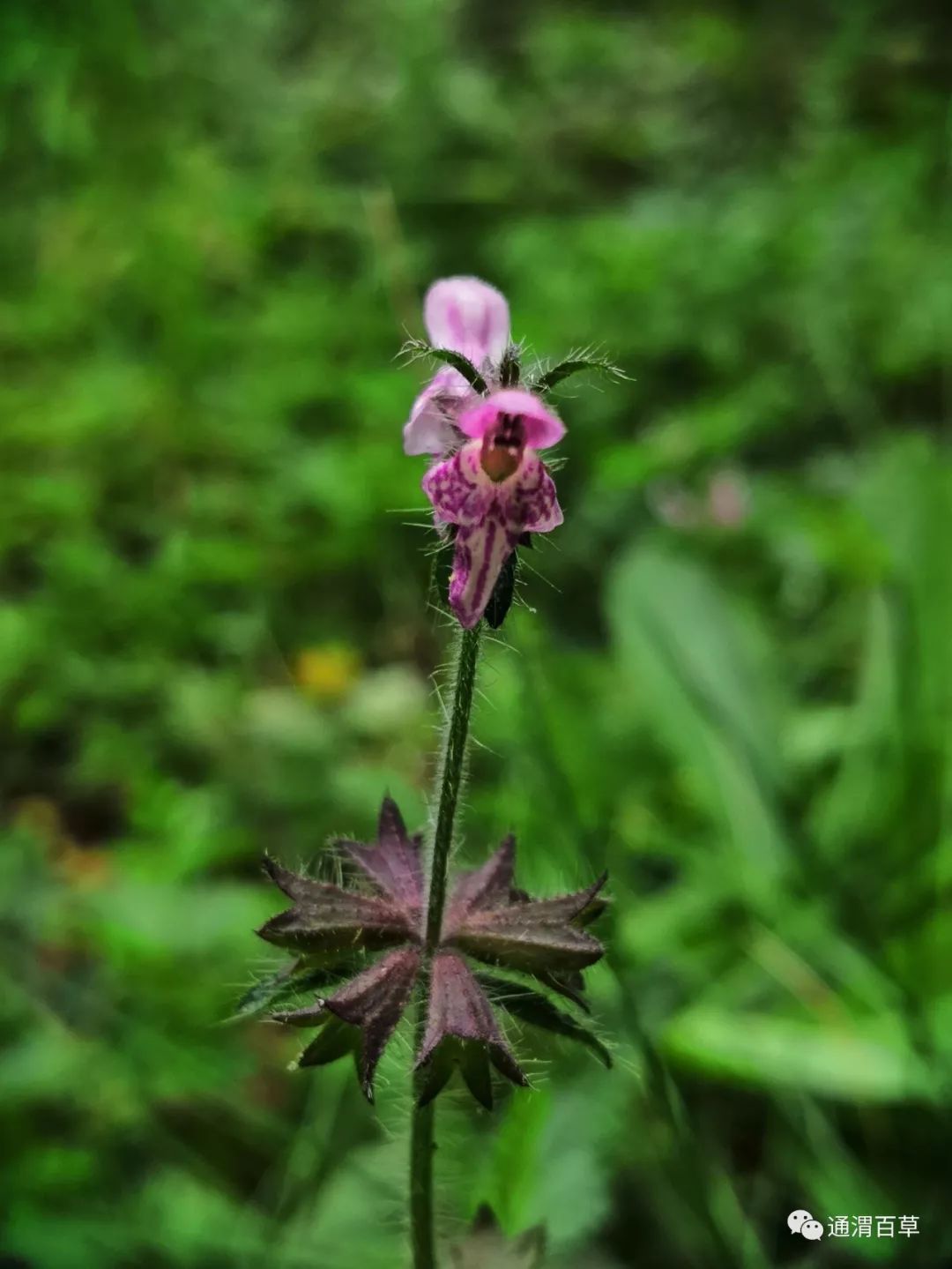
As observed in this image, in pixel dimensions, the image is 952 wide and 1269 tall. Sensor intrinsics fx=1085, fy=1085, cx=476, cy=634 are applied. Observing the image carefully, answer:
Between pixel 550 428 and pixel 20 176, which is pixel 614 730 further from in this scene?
pixel 20 176

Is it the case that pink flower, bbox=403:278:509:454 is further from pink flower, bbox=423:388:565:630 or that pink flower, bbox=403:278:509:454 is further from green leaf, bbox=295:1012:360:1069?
green leaf, bbox=295:1012:360:1069

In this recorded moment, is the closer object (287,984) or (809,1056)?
(287,984)

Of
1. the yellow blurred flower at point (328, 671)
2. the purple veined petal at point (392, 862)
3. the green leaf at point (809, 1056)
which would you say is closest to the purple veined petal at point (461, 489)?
the purple veined petal at point (392, 862)

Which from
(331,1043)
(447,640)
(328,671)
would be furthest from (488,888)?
(447,640)

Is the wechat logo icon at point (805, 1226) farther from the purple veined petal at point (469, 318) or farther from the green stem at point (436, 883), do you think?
the purple veined petal at point (469, 318)

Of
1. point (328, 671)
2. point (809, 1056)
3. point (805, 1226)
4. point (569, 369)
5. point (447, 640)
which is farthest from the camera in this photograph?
point (447, 640)

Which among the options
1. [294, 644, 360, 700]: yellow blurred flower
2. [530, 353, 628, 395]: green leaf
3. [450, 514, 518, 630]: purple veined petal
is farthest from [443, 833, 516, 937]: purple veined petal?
[294, 644, 360, 700]: yellow blurred flower

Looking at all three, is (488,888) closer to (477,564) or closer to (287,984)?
(287,984)
